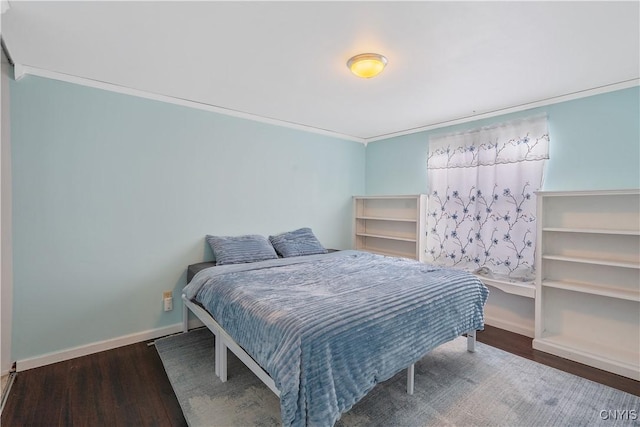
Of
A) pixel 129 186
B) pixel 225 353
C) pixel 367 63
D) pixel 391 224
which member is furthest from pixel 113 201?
pixel 391 224

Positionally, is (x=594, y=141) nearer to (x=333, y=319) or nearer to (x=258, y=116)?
(x=333, y=319)

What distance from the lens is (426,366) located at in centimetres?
232

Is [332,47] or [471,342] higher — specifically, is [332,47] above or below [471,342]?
above

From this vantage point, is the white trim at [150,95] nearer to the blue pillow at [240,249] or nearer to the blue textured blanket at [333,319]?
the blue pillow at [240,249]

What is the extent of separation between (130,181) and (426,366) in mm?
2924

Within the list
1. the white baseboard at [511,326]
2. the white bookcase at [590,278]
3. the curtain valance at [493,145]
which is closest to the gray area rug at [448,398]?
the white bookcase at [590,278]

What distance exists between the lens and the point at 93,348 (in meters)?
2.50

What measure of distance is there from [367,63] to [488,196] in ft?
6.88

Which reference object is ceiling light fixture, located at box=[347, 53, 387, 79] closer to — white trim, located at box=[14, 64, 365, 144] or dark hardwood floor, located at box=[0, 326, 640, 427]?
white trim, located at box=[14, 64, 365, 144]

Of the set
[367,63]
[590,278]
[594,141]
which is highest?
[367,63]

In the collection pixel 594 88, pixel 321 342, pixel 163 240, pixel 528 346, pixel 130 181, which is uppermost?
pixel 594 88

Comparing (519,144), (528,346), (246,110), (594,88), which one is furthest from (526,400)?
(246,110)

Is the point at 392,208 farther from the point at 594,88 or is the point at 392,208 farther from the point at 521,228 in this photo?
the point at 594,88

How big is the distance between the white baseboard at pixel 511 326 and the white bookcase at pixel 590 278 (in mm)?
163
